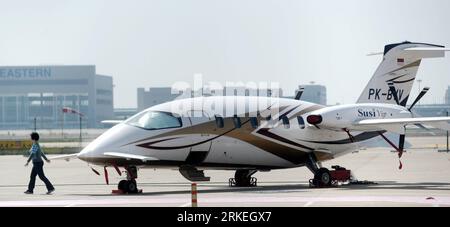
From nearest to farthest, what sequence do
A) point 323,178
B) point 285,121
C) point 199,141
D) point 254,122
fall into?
point 199,141, point 254,122, point 323,178, point 285,121

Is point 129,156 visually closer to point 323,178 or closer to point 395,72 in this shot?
point 323,178

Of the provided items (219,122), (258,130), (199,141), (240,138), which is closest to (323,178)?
(258,130)

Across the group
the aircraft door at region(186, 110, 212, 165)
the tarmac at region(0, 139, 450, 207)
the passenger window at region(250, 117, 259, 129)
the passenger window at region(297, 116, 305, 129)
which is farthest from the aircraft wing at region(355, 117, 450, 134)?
the aircraft door at region(186, 110, 212, 165)

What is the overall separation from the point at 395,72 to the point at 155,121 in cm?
1075

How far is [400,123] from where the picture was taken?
35688 millimetres

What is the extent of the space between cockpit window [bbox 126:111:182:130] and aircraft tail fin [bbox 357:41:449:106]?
896cm

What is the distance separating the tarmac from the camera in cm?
2695

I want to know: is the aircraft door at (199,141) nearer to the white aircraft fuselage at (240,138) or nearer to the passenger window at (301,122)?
the white aircraft fuselage at (240,138)

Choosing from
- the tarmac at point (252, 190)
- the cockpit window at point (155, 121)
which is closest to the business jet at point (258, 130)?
the cockpit window at point (155, 121)

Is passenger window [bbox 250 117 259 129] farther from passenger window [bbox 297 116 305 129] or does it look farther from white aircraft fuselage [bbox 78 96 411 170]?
passenger window [bbox 297 116 305 129]

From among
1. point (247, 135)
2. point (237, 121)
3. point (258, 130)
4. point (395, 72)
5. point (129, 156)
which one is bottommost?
point (129, 156)
